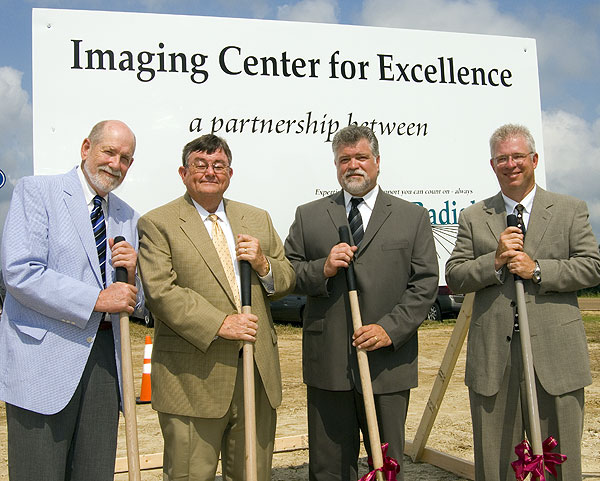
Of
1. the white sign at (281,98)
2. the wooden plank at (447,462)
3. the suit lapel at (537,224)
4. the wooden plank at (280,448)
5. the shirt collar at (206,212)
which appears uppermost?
the white sign at (281,98)

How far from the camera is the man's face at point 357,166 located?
3518 mm

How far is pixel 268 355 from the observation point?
10.7ft

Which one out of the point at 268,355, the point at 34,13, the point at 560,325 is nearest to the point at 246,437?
the point at 268,355

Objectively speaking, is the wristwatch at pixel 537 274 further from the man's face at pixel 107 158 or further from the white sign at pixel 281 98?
the man's face at pixel 107 158

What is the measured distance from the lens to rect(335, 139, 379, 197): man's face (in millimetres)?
3518

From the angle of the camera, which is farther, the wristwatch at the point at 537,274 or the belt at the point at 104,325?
the wristwatch at the point at 537,274

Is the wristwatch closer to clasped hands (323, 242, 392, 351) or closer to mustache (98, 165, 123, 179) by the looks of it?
clasped hands (323, 242, 392, 351)

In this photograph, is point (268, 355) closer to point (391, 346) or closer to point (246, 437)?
point (246, 437)

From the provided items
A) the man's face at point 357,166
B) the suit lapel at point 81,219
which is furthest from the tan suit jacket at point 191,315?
the man's face at point 357,166

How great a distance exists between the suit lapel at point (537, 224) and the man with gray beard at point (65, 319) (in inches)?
81.2

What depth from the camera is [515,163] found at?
338 centimetres

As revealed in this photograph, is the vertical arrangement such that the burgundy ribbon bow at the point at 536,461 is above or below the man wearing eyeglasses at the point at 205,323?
below

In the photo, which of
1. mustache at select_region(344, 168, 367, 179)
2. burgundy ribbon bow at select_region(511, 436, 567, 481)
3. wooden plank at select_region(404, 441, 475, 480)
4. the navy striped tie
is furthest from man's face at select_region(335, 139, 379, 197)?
wooden plank at select_region(404, 441, 475, 480)

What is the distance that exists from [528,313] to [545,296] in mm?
126
